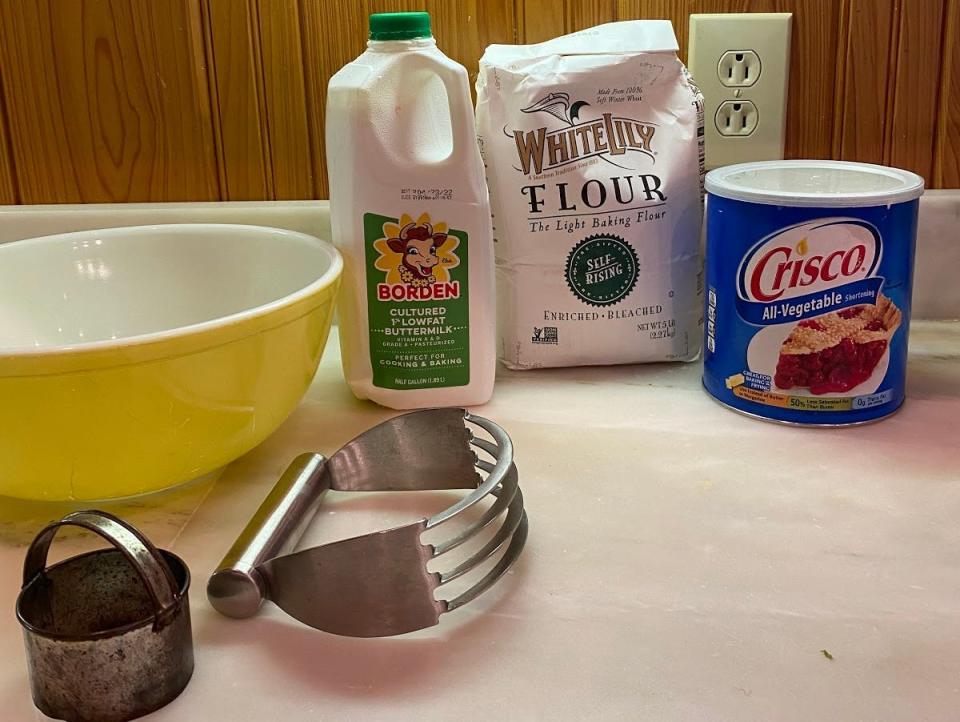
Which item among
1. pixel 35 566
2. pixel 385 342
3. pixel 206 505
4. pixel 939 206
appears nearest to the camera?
pixel 35 566

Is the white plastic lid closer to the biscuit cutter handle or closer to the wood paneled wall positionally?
the wood paneled wall

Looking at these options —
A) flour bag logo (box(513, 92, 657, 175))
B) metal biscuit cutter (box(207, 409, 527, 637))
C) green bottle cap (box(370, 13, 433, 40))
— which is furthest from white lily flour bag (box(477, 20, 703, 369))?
metal biscuit cutter (box(207, 409, 527, 637))

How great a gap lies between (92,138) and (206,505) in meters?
0.46

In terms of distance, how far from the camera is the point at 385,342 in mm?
843

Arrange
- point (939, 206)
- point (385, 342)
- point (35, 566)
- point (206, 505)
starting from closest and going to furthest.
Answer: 1. point (35, 566)
2. point (206, 505)
3. point (385, 342)
4. point (939, 206)

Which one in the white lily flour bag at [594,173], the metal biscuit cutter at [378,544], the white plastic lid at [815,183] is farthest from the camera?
the white lily flour bag at [594,173]

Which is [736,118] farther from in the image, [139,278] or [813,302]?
[139,278]

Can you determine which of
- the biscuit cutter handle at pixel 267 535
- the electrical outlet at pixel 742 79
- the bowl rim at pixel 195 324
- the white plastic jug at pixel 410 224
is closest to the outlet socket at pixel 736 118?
the electrical outlet at pixel 742 79

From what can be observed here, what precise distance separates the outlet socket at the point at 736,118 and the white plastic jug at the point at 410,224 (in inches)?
10.2

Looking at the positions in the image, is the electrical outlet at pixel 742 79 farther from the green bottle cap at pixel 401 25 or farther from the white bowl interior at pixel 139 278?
the white bowl interior at pixel 139 278

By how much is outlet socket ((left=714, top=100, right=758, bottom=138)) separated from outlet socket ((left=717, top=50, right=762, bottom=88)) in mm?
17

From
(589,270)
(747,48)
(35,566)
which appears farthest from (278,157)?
(35,566)

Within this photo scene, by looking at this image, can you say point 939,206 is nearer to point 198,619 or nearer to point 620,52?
point 620,52

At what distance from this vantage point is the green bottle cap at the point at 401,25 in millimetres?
770
